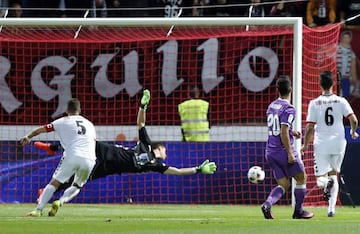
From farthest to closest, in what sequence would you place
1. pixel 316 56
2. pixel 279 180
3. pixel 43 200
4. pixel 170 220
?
1. pixel 316 56
2. pixel 43 200
3. pixel 279 180
4. pixel 170 220

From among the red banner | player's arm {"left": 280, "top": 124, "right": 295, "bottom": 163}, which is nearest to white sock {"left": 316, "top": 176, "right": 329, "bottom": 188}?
player's arm {"left": 280, "top": 124, "right": 295, "bottom": 163}

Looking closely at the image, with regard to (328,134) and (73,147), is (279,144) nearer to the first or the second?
(328,134)

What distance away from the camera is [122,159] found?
2142 cm

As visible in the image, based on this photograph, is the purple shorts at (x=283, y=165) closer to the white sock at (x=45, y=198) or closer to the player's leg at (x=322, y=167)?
the player's leg at (x=322, y=167)

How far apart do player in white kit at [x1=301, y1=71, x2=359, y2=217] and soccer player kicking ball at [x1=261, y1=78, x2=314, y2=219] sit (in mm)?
1402

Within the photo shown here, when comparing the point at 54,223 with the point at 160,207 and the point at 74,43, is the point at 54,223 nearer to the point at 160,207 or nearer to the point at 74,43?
the point at 160,207

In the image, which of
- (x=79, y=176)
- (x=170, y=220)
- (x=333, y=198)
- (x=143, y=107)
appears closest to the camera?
(x=170, y=220)

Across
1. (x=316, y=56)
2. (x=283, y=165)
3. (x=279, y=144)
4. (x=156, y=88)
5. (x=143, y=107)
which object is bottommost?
(x=283, y=165)

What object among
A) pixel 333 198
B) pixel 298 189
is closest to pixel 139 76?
pixel 333 198

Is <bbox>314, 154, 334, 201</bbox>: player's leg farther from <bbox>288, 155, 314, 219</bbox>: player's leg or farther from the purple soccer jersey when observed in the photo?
the purple soccer jersey

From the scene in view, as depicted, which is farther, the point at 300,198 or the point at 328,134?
the point at 328,134

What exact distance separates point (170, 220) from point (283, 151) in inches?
74.8

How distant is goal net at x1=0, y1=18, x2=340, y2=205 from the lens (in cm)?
2288

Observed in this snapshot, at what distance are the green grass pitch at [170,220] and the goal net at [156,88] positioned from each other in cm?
128
